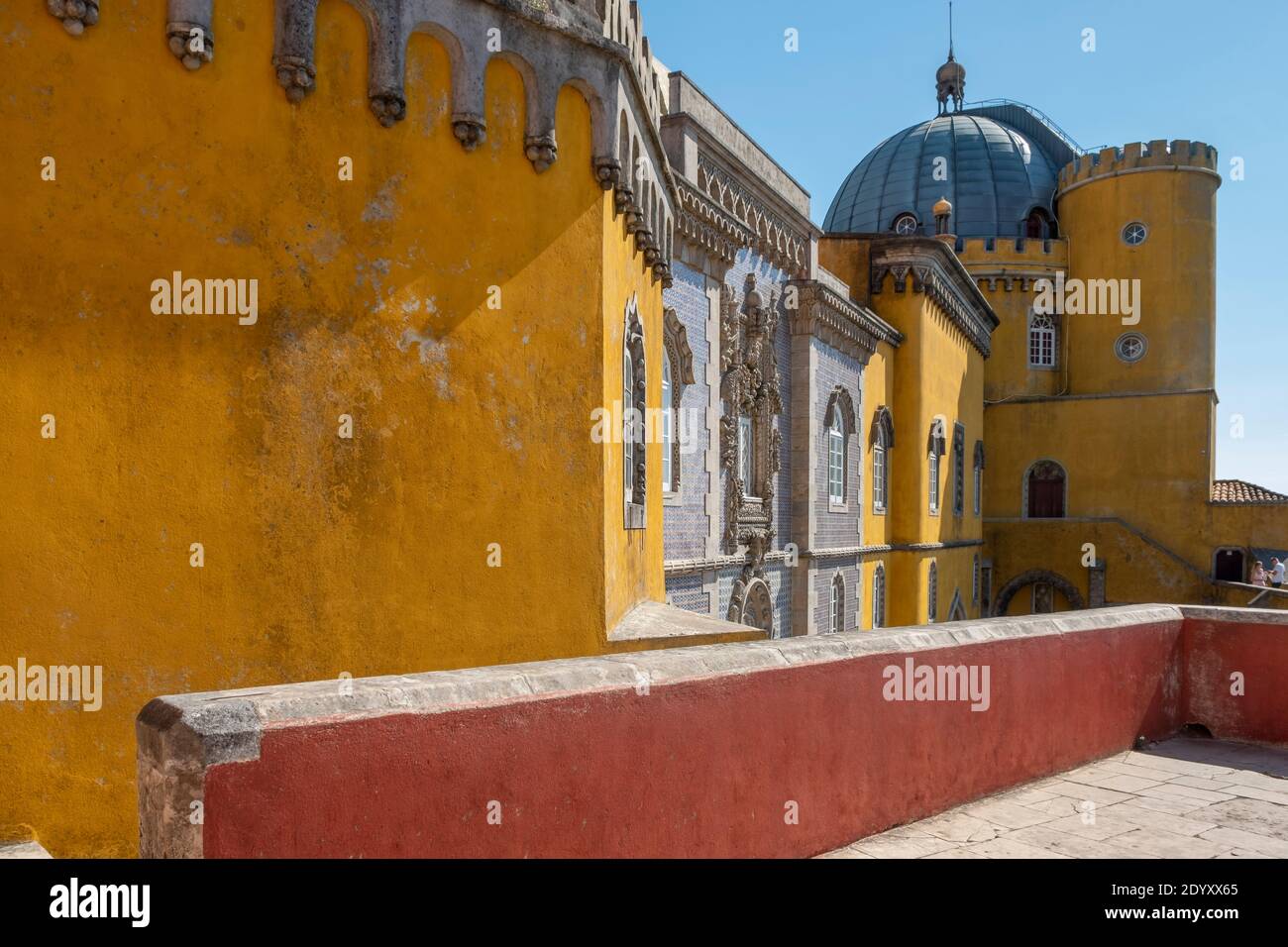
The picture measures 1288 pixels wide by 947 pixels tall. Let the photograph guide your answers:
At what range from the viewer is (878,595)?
68.4 feet

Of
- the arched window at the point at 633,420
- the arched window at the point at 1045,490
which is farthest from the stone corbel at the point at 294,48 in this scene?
the arched window at the point at 1045,490

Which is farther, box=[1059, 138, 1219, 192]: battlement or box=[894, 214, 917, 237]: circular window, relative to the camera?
box=[894, 214, 917, 237]: circular window

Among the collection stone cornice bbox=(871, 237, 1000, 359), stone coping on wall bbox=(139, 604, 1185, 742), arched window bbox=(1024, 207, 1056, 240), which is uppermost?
arched window bbox=(1024, 207, 1056, 240)

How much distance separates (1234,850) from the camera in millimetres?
4750

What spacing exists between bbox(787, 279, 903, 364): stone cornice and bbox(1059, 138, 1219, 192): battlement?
14585mm

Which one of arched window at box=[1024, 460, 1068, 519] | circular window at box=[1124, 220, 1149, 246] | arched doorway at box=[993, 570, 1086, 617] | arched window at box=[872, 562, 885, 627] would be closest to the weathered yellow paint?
arched window at box=[872, 562, 885, 627]

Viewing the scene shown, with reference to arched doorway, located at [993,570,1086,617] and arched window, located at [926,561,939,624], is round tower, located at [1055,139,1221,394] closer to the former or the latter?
arched doorway, located at [993,570,1086,617]

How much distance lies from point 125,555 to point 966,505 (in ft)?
83.1

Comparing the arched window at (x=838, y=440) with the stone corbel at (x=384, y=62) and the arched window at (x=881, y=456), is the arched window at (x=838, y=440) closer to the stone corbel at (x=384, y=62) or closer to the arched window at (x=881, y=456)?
the arched window at (x=881, y=456)

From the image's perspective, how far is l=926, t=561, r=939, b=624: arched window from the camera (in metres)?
22.6

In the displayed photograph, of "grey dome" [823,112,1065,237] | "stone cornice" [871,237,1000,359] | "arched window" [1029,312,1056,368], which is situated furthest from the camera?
"grey dome" [823,112,1065,237]

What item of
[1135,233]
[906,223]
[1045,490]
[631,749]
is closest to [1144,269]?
[1135,233]
